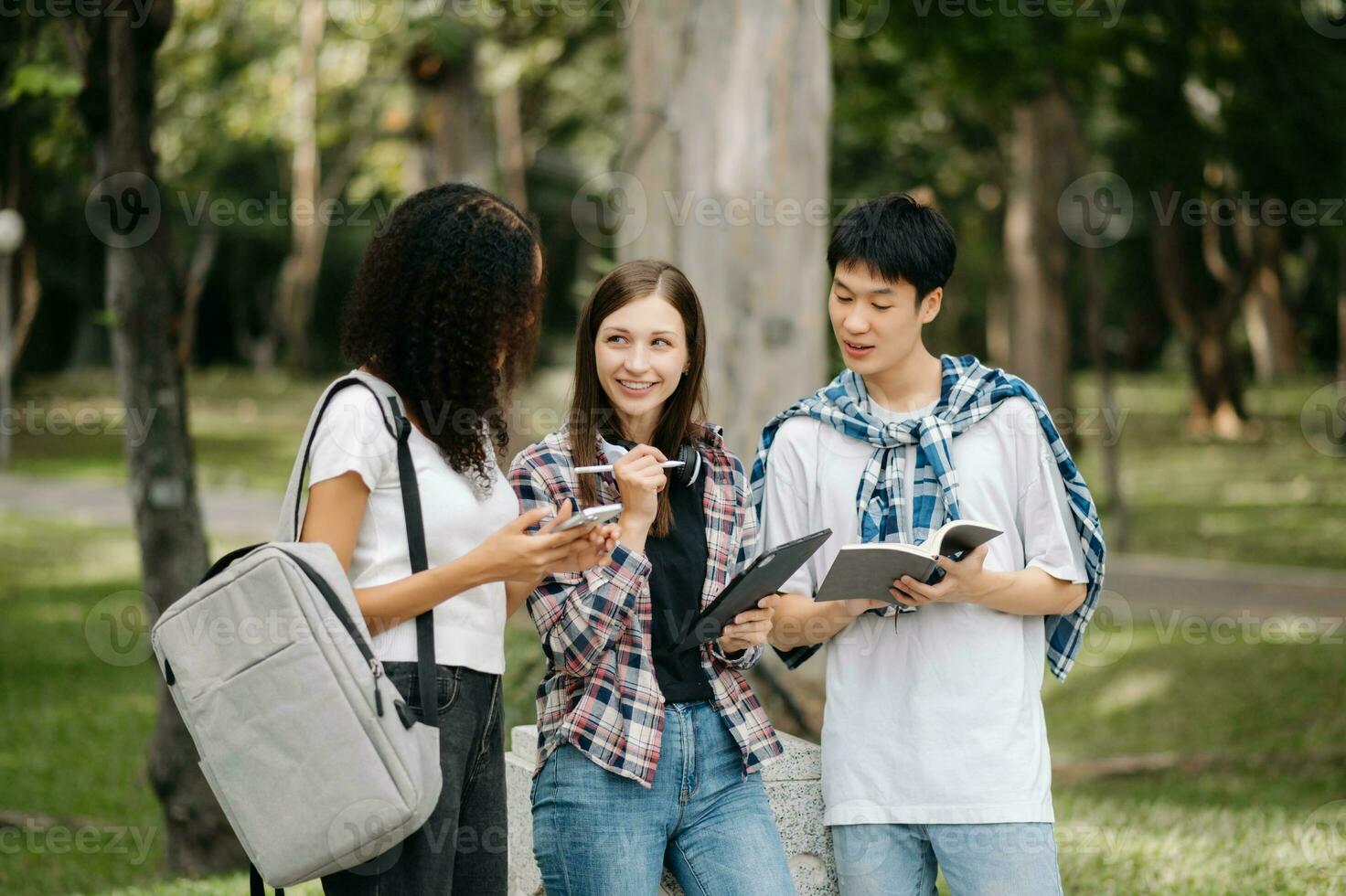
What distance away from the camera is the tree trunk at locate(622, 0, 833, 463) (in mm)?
5961

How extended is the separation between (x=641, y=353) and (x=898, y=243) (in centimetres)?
57

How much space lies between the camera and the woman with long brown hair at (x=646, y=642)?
2.68 m

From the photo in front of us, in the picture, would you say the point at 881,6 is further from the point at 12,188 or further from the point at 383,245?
the point at 383,245

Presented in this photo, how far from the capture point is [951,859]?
2.74 meters

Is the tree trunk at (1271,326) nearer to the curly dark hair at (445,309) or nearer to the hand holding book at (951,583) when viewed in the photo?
the hand holding book at (951,583)

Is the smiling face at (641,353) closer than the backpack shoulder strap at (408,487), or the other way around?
the backpack shoulder strap at (408,487)

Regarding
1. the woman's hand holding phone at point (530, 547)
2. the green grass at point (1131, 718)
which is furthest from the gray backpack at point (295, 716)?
the green grass at point (1131, 718)

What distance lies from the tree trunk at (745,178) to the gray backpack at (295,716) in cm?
375

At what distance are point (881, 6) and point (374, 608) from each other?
28.5 feet

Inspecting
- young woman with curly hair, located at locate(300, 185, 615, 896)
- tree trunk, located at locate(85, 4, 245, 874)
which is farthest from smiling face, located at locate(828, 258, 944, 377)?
tree trunk, located at locate(85, 4, 245, 874)

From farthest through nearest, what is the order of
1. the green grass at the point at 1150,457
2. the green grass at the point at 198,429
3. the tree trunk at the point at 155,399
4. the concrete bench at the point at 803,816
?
the green grass at the point at 198,429, the green grass at the point at 1150,457, the tree trunk at the point at 155,399, the concrete bench at the point at 803,816

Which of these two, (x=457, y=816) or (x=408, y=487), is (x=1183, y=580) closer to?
(x=457, y=816)

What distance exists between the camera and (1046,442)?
2.88m

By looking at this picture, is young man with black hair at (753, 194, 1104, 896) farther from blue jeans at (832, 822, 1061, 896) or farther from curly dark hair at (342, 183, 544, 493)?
curly dark hair at (342, 183, 544, 493)
